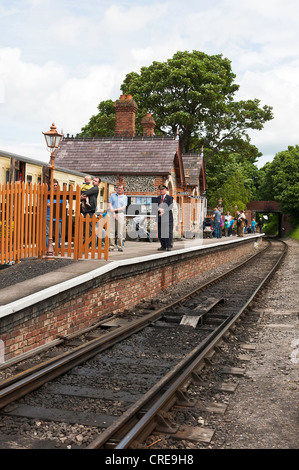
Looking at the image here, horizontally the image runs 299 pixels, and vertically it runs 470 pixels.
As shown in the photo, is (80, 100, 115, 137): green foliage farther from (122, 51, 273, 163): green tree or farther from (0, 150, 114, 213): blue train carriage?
(0, 150, 114, 213): blue train carriage

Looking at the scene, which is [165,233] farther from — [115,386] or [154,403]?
[154,403]

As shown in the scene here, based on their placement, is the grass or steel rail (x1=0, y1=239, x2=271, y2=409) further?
the grass

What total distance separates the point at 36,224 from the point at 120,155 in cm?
1565

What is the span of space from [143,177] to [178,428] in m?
19.7

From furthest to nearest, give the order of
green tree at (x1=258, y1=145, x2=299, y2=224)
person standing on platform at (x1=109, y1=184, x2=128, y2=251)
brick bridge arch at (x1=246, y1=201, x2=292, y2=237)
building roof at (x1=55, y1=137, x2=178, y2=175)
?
brick bridge arch at (x1=246, y1=201, x2=292, y2=237) → green tree at (x1=258, y1=145, x2=299, y2=224) → building roof at (x1=55, y1=137, x2=178, y2=175) → person standing on platform at (x1=109, y1=184, x2=128, y2=251)

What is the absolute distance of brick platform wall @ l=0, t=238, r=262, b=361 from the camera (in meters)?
5.83

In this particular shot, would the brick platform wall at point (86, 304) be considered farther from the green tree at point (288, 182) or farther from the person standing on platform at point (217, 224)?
the green tree at point (288, 182)

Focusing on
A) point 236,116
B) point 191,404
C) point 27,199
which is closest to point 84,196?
point 27,199

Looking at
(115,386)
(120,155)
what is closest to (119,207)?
(115,386)

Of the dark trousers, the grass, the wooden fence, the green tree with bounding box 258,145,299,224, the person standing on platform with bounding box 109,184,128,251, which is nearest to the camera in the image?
the wooden fence

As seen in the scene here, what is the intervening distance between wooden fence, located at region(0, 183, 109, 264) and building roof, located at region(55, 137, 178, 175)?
14.2m

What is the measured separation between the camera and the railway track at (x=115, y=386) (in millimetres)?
3893

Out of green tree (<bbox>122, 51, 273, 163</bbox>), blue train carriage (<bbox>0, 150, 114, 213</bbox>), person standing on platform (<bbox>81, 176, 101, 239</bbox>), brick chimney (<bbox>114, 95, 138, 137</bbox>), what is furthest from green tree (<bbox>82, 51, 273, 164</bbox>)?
person standing on platform (<bbox>81, 176, 101, 239</bbox>)

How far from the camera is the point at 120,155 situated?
24.2m
